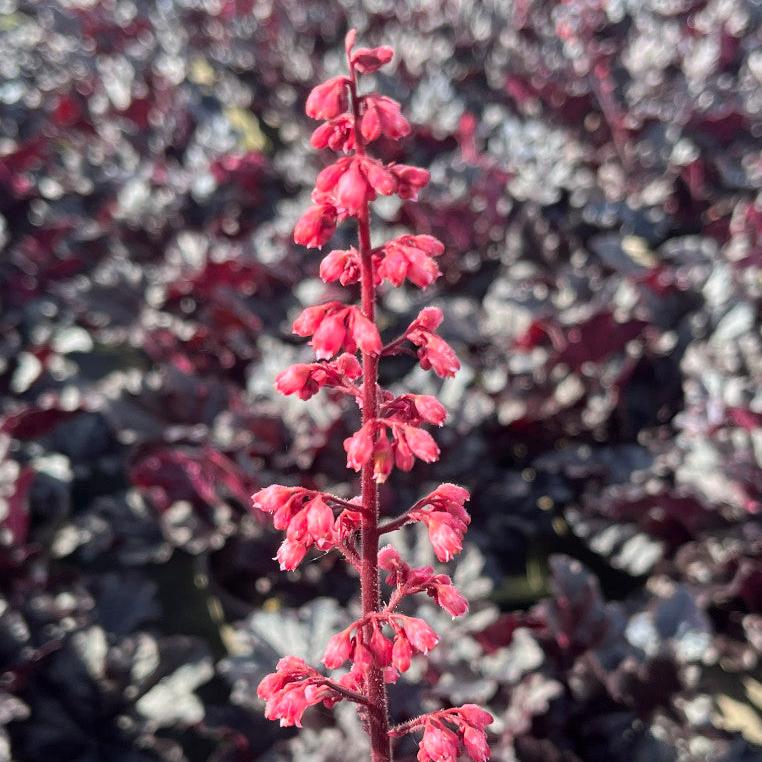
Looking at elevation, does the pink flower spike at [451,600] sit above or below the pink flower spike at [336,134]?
below

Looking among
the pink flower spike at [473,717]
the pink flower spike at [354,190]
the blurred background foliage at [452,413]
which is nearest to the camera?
the pink flower spike at [354,190]

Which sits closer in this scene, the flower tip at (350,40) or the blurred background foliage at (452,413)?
the flower tip at (350,40)

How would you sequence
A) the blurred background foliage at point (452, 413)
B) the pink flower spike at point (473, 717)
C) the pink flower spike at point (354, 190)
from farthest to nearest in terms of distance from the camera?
the blurred background foliage at point (452, 413), the pink flower spike at point (473, 717), the pink flower spike at point (354, 190)

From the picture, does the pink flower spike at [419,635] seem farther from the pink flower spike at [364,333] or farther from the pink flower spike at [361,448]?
the pink flower spike at [364,333]

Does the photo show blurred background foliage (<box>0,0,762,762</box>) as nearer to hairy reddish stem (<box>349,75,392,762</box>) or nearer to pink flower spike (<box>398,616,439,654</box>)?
hairy reddish stem (<box>349,75,392,762</box>)

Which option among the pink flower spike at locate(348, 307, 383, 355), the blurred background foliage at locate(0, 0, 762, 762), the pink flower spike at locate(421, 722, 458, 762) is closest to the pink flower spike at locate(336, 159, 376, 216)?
the pink flower spike at locate(348, 307, 383, 355)

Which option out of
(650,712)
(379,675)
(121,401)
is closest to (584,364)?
(650,712)

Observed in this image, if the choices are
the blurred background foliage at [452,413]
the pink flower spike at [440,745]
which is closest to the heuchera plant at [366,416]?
the pink flower spike at [440,745]

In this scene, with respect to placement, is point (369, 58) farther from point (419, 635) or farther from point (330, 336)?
point (419, 635)

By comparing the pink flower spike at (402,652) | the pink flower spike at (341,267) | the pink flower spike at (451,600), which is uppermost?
the pink flower spike at (341,267)
